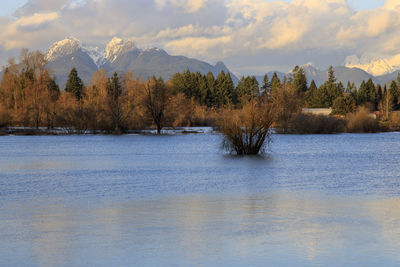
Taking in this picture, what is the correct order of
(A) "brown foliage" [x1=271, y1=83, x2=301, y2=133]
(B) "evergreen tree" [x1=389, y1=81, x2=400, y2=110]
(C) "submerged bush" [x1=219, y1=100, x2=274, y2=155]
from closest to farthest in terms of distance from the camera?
(C) "submerged bush" [x1=219, y1=100, x2=274, y2=155]
(A) "brown foliage" [x1=271, y1=83, x2=301, y2=133]
(B) "evergreen tree" [x1=389, y1=81, x2=400, y2=110]

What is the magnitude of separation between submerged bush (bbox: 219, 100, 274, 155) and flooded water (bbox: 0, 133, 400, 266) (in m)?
7.85

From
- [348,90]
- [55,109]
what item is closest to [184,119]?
[55,109]

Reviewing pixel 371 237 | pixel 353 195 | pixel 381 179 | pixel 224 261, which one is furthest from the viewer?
pixel 381 179

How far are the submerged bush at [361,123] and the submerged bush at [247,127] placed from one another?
4536 cm

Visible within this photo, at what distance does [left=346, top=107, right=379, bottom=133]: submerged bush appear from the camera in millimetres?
76125

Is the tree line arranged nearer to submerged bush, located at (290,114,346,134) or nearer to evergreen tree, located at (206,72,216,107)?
submerged bush, located at (290,114,346,134)

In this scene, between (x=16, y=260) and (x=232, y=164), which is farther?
(x=232, y=164)

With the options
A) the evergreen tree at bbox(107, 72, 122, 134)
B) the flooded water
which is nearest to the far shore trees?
the evergreen tree at bbox(107, 72, 122, 134)

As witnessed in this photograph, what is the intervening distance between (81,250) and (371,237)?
18.4ft

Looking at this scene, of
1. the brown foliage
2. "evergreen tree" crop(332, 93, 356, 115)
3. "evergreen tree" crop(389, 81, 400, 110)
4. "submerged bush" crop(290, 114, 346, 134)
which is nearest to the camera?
"submerged bush" crop(290, 114, 346, 134)

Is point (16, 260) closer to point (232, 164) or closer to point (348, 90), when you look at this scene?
point (232, 164)

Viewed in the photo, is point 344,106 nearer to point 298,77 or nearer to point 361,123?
point 361,123

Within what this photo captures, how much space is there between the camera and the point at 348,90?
518 feet

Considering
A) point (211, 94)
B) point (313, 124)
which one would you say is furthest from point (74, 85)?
point (313, 124)
